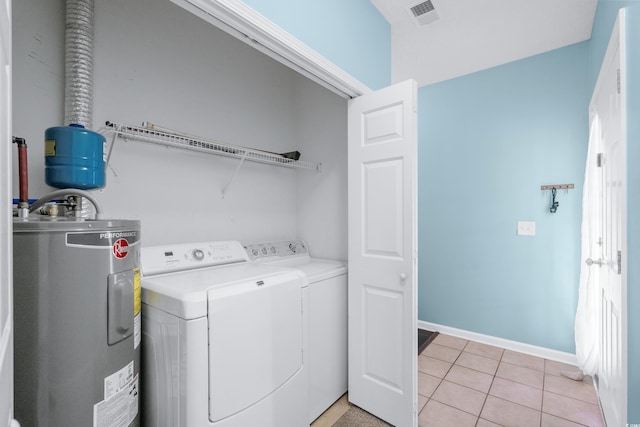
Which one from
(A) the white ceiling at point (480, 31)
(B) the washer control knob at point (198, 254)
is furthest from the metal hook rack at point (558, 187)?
(B) the washer control knob at point (198, 254)

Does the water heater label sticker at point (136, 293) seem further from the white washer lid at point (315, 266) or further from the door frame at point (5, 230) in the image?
the white washer lid at point (315, 266)

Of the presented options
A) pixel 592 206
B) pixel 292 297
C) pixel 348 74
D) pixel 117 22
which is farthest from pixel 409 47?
pixel 292 297

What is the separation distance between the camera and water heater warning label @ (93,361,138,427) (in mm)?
1035

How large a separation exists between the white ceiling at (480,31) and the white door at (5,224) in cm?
209

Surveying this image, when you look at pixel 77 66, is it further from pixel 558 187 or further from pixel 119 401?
pixel 558 187

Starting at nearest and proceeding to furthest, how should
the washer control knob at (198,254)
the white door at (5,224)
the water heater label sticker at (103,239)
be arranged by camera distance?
the white door at (5,224) < the water heater label sticker at (103,239) < the washer control knob at (198,254)

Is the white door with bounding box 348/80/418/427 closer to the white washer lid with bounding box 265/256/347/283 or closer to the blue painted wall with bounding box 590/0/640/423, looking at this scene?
the white washer lid with bounding box 265/256/347/283

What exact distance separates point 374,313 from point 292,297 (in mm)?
676

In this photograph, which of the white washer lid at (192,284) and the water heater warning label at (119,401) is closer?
the water heater warning label at (119,401)

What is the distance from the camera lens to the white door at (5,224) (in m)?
0.49

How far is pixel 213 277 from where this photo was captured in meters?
1.46

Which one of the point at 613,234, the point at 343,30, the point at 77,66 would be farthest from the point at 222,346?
the point at 613,234

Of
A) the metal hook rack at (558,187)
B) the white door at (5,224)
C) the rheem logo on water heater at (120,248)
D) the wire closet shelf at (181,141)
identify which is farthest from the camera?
the metal hook rack at (558,187)

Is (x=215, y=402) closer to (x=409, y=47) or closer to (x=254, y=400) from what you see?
(x=254, y=400)
